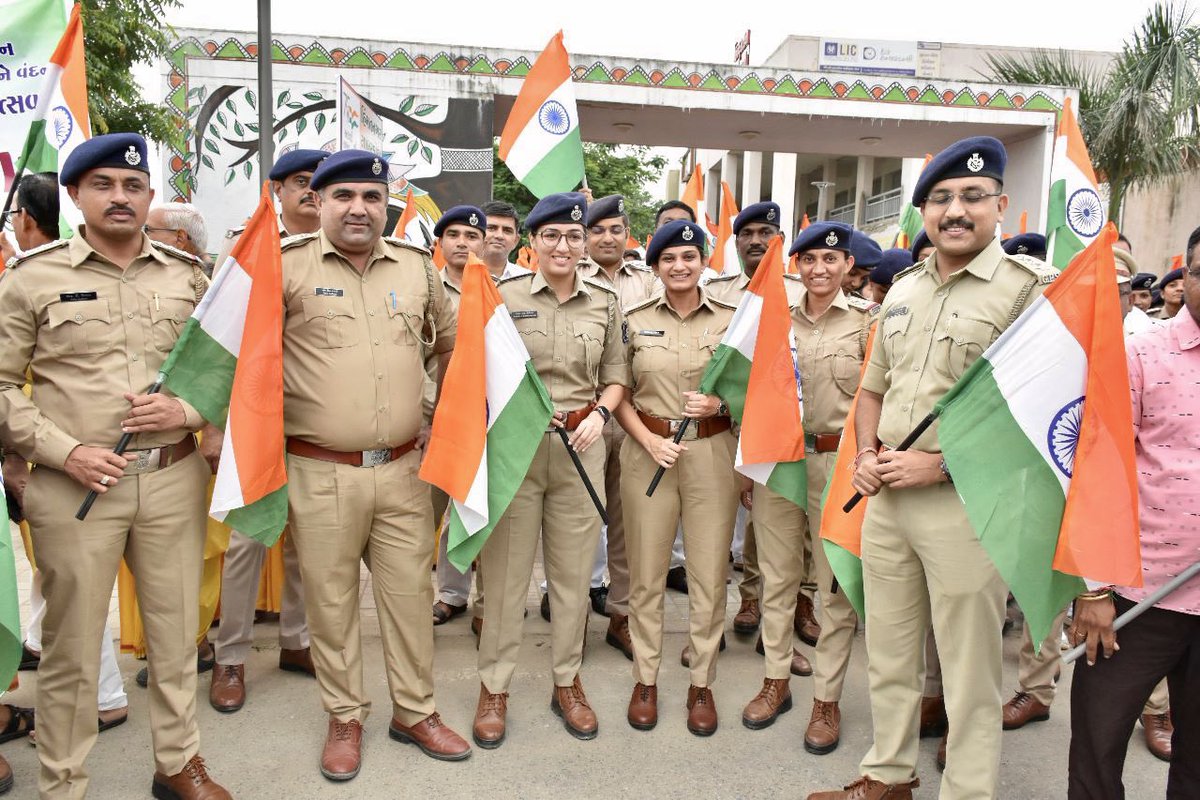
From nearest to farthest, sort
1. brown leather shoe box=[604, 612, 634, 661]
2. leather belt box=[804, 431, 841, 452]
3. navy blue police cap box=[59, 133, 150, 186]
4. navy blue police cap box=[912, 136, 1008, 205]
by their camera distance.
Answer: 1. navy blue police cap box=[912, 136, 1008, 205]
2. navy blue police cap box=[59, 133, 150, 186]
3. leather belt box=[804, 431, 841, 452]
4. brown leather shoe box=[604, 612, 634, 661]

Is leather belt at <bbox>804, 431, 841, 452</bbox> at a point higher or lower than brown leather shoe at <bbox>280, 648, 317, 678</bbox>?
higher

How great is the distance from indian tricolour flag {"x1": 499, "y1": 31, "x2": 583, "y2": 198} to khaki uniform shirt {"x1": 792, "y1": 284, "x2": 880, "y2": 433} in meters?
1.55

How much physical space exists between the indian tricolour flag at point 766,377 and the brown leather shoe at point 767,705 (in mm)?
832

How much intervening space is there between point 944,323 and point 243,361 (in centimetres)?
233

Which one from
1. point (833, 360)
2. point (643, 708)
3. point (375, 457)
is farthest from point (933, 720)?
point (375, 457)

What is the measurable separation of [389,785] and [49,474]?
159 cm

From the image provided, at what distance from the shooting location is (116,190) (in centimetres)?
274

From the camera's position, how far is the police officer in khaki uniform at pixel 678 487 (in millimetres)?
3609

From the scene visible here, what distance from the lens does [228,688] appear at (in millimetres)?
3695

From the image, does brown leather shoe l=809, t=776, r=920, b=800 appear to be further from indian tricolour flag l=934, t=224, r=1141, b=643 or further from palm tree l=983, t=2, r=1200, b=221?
palm tree l=983, t=2, r=1200, b=221

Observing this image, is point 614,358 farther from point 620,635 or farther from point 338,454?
point 620,635

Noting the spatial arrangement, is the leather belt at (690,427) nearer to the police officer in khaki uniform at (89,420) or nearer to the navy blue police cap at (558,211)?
the navy blue police cap at (558,211)

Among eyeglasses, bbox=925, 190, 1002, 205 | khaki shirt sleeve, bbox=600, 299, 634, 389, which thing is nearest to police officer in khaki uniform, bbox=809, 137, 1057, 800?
eyeglasses, bbox=925, 190, 1002, 205

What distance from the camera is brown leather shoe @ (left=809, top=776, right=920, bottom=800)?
114 inches
